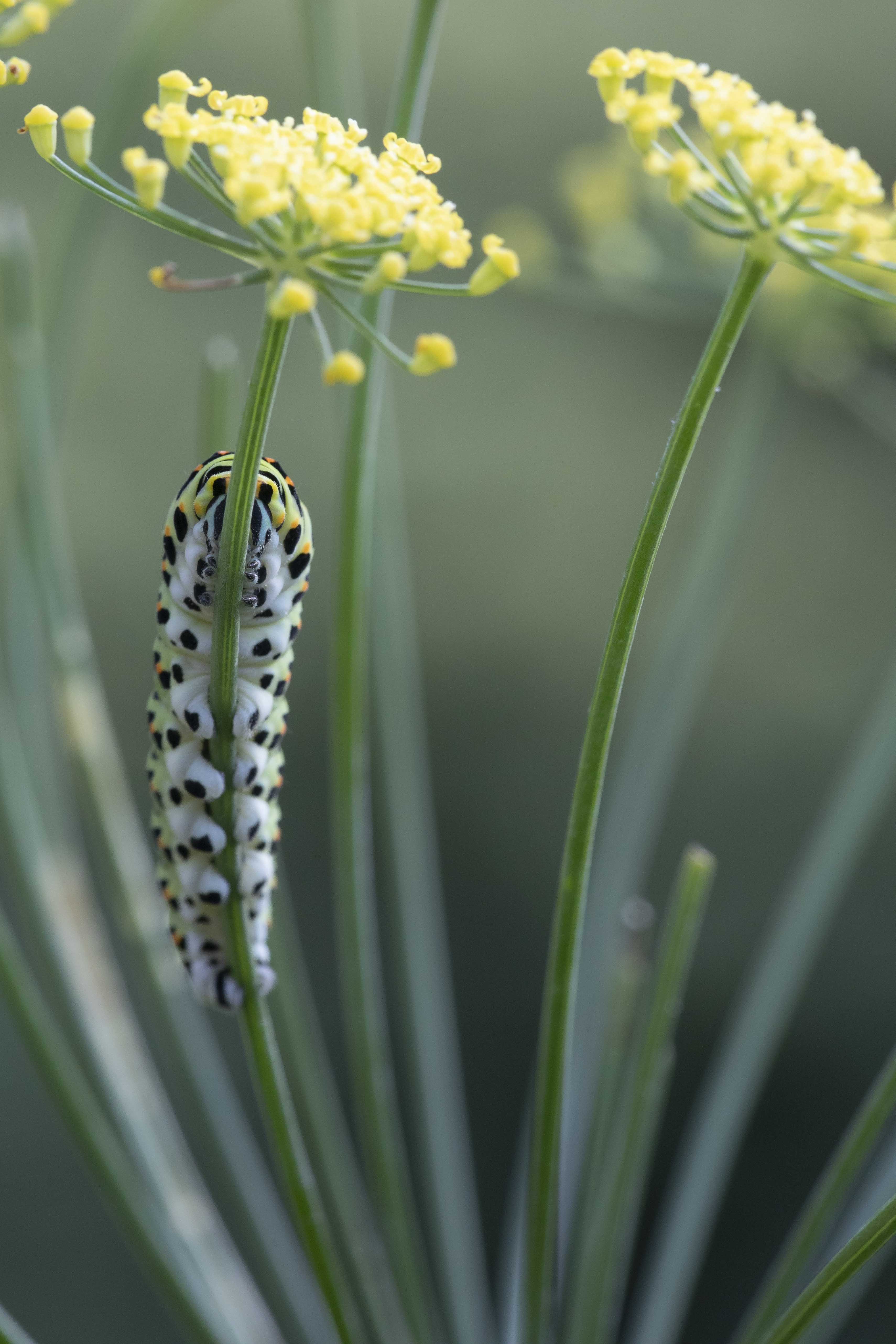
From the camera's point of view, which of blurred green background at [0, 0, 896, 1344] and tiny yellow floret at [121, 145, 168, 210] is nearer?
tiny yellow floret at [121, 145, 168, 210]

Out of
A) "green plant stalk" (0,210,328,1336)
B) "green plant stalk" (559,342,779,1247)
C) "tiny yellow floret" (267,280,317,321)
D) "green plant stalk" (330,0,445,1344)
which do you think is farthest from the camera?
"green plant stalk" (559,342,779,1247)

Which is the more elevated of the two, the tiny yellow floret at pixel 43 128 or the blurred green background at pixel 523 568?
the tiny yellow floret at pixel 43 128

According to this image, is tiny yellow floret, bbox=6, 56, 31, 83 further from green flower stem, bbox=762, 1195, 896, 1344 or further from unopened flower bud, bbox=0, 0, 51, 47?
green flower stem, bbox=762, 1195, 896, 1344

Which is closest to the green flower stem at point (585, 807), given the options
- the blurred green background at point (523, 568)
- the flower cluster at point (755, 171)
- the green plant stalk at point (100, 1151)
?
the flower cluster at point (755, 171)

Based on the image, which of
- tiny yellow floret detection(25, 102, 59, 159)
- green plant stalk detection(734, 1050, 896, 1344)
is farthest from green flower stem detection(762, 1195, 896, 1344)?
tiny yellow floret detection(25, 102, 59, 159)

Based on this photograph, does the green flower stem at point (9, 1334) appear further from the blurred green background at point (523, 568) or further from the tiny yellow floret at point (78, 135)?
the blurred green background at point (523, 568)

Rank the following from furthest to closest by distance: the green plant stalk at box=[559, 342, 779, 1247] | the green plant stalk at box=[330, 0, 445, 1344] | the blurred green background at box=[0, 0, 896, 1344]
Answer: the blurred green background at box=[0, 0, 896, 1344] < the green plant stalk at box=[559, 342, 779, 1247] < the green plant stalk at box=[330, 0, 445, 1344]
